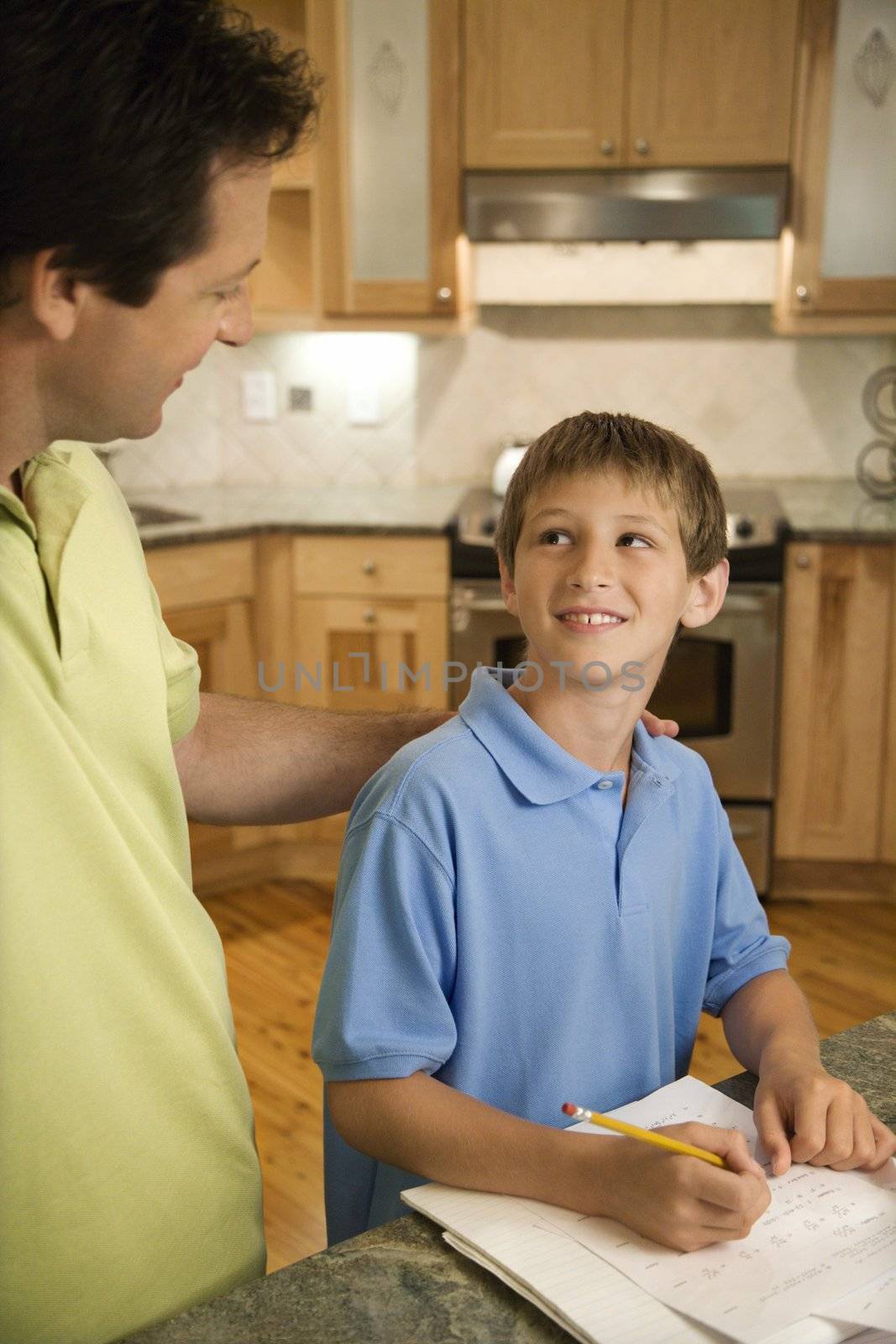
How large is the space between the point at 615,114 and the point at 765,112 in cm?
37

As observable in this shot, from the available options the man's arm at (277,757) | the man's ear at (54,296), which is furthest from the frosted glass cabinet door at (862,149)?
the man's ear at (54,296)

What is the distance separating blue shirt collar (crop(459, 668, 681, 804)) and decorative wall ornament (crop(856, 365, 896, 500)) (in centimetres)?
291

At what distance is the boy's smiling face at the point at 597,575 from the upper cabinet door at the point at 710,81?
256cm

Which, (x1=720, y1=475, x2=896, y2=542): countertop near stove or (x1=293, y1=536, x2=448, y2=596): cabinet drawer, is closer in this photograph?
(x1=720, y1=475, x2=896, y2=542): countertop near stove

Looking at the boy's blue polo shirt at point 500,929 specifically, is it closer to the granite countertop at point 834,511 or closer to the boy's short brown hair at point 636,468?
the boy's short brown hair at point 636,468

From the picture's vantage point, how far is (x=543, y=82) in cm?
342

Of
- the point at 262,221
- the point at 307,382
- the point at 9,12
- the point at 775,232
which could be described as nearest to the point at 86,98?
the point at 9,12

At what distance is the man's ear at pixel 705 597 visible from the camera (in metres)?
1.24

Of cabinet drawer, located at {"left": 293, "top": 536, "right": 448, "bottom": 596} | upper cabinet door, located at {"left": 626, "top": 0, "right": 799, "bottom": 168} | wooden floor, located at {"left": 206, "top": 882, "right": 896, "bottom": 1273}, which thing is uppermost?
upper cabinet door, located at {"left": 626, "top": 0, "right": 799, "bottom": 168}

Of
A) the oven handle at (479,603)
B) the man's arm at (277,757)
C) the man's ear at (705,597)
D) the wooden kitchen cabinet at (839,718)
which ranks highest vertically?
the man's ear at (705,597)

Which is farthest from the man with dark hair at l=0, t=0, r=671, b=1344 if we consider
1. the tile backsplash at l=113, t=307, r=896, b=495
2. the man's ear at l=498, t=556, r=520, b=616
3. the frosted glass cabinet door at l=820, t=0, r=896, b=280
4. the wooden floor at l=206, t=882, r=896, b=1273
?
the tile backsplash at l=113, t=307, r=896, b=495

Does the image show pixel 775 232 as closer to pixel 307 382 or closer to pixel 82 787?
pixel 307 382

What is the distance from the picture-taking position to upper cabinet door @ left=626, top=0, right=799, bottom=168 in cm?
334

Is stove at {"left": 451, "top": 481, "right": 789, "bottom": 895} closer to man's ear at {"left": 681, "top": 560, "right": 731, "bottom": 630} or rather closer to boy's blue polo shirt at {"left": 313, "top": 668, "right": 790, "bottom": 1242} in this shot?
man's ear at {"left": 681, "top": 560, "right": 731, "bottom": 630}
